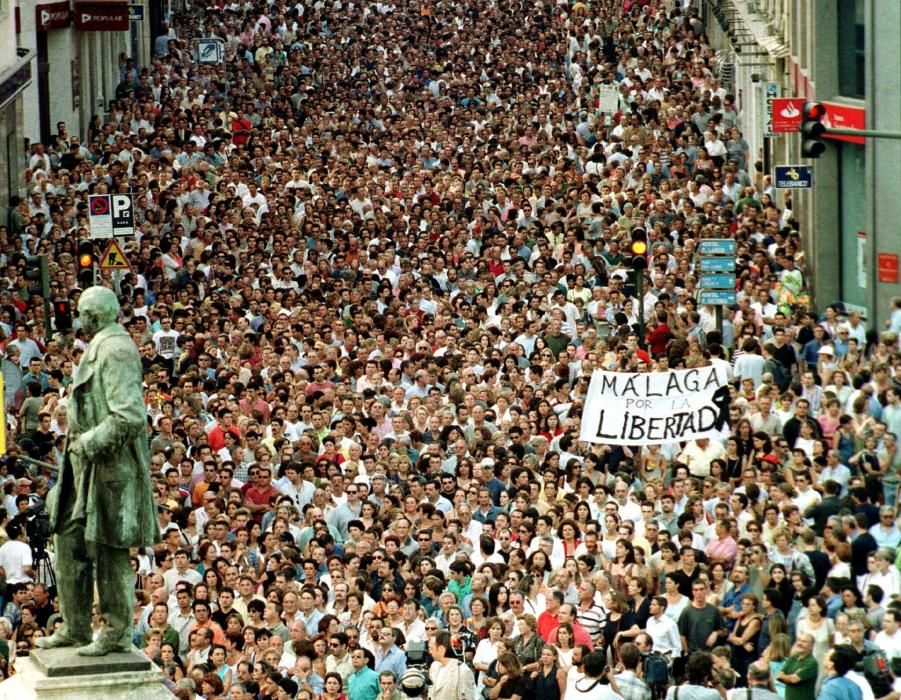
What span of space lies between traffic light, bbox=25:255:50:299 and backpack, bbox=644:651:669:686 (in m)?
13.6

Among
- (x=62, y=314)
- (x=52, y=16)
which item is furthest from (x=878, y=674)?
(x=52, y=16)

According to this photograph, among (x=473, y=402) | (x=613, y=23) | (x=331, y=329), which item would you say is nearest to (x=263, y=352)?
(x=331, y=329)

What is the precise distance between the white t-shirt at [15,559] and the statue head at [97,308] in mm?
10386

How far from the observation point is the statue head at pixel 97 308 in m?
14.8

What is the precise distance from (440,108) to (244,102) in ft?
13.5

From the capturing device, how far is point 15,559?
984 inches

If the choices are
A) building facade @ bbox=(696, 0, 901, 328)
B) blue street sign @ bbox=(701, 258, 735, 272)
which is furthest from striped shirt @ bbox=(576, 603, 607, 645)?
building facade @ bbox=(696, 0, 901, 328)

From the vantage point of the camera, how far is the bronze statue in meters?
14.7

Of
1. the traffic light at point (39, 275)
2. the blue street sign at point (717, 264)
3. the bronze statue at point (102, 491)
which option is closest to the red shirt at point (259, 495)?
the traffic light at point (39, 275)

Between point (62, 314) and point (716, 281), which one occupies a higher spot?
point (716, 281)

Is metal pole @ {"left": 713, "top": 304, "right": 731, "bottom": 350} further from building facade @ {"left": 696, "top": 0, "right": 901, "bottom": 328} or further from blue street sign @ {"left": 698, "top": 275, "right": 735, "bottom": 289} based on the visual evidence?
building facade @ {"left": 696, "top": 0, "right": 901, "bottom": 328}

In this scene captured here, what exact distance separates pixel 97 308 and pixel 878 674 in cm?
693

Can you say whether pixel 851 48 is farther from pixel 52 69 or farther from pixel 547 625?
pixel 547 625

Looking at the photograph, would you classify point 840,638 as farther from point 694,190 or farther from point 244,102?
point 244,102
